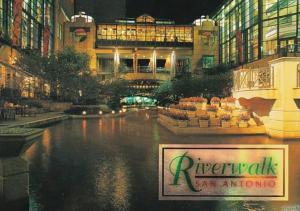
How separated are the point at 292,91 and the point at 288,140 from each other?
219cm

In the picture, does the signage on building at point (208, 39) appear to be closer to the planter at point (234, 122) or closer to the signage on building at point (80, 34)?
the signage on building at point (80, 34)

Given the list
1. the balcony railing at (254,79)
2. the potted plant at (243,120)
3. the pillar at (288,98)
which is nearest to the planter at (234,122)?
the potted plant at (243,120)

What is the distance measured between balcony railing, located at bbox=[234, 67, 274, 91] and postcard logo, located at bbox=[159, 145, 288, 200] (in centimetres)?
1328

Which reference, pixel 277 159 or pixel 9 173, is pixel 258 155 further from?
pixel 9 173

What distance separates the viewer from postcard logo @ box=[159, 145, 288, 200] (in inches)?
186

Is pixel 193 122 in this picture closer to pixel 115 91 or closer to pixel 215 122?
pixel 215 122

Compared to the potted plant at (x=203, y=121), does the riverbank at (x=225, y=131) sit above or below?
below

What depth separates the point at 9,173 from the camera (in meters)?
5.86

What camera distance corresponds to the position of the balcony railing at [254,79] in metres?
17.8

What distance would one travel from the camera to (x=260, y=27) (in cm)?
5238

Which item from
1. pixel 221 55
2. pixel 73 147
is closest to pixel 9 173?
pixel 73 147

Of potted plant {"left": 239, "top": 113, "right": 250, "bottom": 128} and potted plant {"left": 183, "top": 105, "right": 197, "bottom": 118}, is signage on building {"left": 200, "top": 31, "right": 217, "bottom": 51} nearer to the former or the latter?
potted plant {"left": 183, "top": 105, "right": 197, "bottom": 118}

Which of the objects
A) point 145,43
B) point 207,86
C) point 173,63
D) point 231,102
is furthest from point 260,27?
point 145,43

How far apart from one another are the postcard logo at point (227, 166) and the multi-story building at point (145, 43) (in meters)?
83.0
